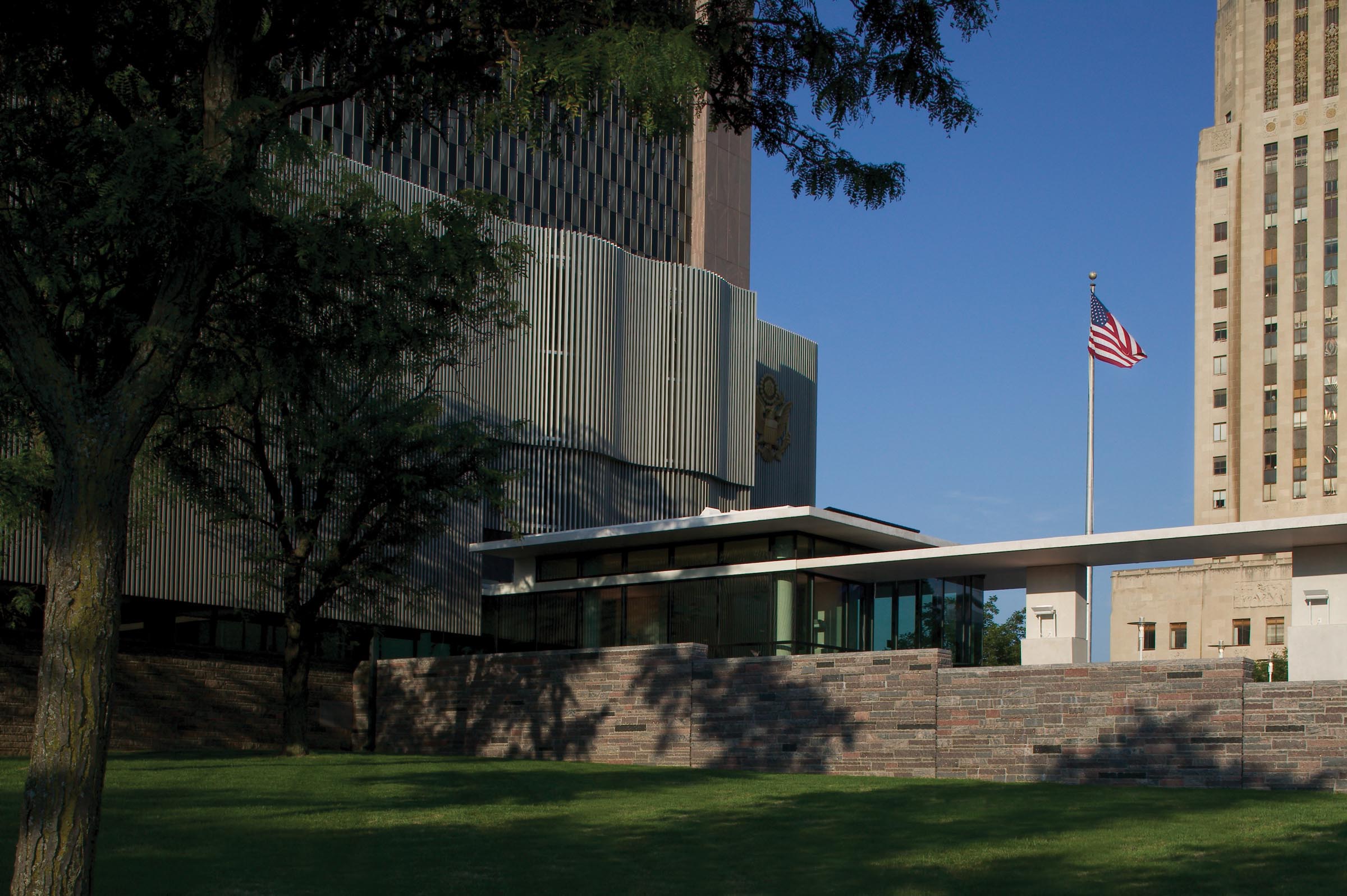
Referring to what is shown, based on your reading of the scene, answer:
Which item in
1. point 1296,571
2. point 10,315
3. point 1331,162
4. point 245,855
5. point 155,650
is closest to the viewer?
point 10,315

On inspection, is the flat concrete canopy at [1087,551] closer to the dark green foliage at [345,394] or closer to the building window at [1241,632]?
the dark green foliage at [345,394]

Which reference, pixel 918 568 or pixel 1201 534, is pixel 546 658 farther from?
Answer: pixel 1201 534

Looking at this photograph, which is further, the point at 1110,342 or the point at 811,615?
the point at 1110,342

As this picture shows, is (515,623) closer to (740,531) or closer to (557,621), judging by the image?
(557,621)

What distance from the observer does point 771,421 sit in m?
54.0

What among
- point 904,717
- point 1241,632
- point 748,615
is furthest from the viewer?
point 1241,632

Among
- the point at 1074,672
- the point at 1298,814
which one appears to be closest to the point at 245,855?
the point at 1298,814

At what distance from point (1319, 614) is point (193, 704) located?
25273mm

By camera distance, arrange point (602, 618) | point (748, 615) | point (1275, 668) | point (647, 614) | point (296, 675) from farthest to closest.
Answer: point (1275, 668) < point (602, 618) < point (647, 614) < point (748, 615) < point (296, 675)

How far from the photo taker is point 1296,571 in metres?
27.4

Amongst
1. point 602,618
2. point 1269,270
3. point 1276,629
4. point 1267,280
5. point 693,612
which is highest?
point 1269,270

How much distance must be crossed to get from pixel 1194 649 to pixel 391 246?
8343 cm

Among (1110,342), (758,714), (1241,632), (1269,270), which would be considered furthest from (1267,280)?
(758,714)

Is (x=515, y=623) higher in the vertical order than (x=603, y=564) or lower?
lower
